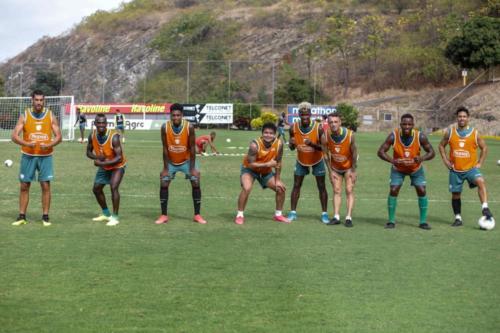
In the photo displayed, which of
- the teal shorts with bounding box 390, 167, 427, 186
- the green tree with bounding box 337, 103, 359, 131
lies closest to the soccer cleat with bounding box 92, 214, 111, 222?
the teal shorts with bounding box 390, 167, 427, 186

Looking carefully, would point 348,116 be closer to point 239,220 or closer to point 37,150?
point 239,220

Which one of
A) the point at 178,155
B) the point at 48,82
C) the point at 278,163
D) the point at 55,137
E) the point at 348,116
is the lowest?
the point at 278,163

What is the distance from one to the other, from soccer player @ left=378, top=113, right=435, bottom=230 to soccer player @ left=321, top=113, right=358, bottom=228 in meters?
0.52

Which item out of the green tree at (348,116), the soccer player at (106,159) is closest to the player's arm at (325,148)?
the soccer player at (106,159)

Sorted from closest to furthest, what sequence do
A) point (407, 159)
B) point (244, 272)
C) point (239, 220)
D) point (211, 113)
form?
1. point (244, 272)
2. point (407, 159)
3. point (239, 220)
4. point (211, 113)

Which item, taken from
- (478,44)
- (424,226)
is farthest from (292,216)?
(478,44)

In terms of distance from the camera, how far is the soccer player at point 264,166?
12531 millimetres

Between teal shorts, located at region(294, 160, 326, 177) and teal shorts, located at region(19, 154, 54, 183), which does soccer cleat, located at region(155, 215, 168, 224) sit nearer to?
teal shorts, located at region(19, 154, 54, 183)

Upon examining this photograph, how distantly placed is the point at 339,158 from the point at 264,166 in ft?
4.07

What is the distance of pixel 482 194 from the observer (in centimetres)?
1282

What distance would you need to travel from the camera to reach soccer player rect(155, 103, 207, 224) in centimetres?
1251

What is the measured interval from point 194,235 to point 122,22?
97776mm

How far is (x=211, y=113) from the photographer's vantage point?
2625 inches

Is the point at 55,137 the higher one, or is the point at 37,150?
the point at 55,137
